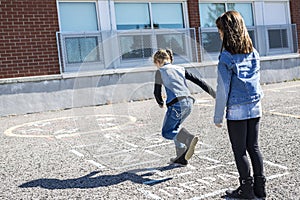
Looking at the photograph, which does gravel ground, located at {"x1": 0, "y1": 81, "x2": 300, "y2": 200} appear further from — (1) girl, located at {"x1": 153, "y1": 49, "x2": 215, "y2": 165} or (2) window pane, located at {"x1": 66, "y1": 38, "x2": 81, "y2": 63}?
(2) window pane, located at {"x1": 66, "y1": 38, "x2": 81, "y2": 63}

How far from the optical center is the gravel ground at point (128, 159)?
12.0ft

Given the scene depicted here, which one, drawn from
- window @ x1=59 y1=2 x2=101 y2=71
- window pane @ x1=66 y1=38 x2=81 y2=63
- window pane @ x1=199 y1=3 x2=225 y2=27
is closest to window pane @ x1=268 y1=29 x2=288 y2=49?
window pane @ x1=199 y1=3 x2=225 y2=27

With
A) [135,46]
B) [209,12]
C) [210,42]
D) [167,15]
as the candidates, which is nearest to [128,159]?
[135,46]

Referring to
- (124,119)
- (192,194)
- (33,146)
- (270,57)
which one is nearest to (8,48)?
(124,119)

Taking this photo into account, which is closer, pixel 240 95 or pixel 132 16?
pixel 240 95

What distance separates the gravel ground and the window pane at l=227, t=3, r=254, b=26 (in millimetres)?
5398

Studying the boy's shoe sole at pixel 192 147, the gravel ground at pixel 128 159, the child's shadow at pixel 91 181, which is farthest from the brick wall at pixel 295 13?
the child's shadow at pixel 91 181

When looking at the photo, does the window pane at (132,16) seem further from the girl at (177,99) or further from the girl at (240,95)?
the girl at (240,95)

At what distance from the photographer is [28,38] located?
946 cm

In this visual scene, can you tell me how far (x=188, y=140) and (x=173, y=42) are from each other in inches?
288

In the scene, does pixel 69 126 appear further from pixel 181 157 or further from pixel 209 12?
pixel 209 12

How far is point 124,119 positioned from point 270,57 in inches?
271

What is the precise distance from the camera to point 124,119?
Answer: 8031 mm

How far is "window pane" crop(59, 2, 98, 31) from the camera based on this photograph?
32.5ft
